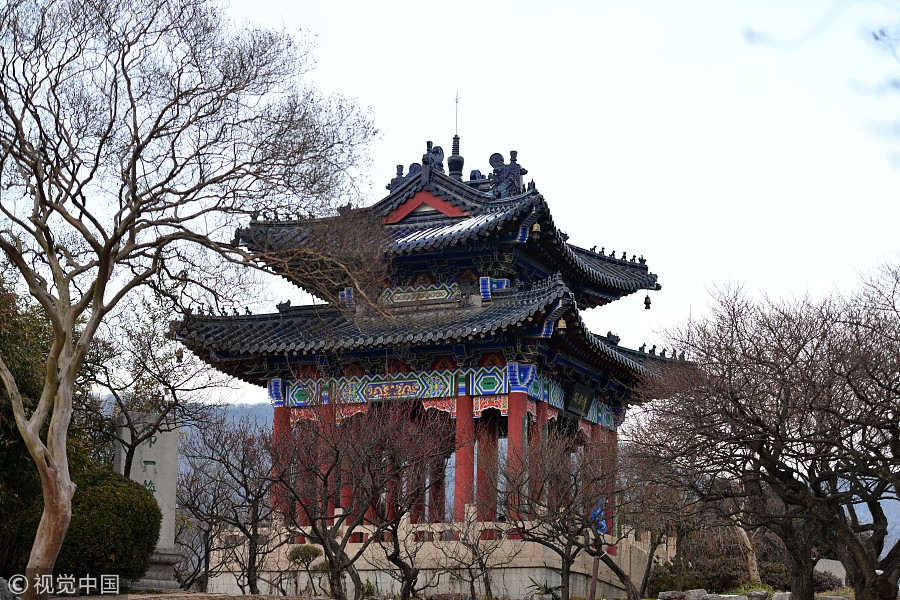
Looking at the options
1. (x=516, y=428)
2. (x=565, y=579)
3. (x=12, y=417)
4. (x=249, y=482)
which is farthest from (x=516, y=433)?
(x=12, y=417)

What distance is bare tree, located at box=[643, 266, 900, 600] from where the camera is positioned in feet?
60.4

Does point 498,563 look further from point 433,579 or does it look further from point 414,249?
point 414,249

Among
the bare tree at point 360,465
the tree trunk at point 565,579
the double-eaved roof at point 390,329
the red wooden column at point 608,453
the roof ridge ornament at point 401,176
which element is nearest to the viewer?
the bare tree at point 360,465

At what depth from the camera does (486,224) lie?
25.1 m

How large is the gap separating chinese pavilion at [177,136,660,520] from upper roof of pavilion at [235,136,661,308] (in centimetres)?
4

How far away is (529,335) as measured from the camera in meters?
24.3

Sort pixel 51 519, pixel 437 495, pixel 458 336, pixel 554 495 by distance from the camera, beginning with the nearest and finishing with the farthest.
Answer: pixel 51 519
pixel 554 495
pixel 458 336
pixel 437 495

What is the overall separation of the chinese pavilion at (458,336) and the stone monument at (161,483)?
5665 millimetres

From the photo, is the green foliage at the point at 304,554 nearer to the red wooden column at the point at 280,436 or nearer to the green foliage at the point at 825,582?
the red wooden column at the point at 280,436

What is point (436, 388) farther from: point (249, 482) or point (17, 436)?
point (17, 436)

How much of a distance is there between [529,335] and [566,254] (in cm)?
370
